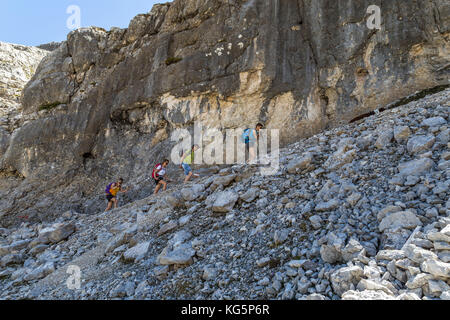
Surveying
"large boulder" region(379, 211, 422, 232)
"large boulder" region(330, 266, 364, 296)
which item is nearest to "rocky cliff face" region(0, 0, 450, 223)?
"large boulder" region(379, 211, 422, 232)

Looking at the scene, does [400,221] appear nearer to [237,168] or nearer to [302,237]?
[302,237]

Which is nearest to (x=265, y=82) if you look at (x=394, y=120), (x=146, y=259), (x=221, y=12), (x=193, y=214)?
(x=221, y=12)

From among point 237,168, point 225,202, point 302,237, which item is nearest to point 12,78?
point 237,168

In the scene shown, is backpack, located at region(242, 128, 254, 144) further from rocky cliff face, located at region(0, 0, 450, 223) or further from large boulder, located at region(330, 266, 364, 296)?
large boulder, located at region(330, 266, 364, 296)

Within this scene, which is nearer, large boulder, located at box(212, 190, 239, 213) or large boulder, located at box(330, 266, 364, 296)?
large boulder, located at box(330, 266, 364, 296)

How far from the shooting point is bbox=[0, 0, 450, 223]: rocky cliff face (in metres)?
14.8

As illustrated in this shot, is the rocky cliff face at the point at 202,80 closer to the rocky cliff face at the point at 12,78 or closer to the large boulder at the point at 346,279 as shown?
the rocky cliff face at the point at 12,78

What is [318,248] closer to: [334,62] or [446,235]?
[446,235]

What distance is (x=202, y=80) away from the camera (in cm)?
1809

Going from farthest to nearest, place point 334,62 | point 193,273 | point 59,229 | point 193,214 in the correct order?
point 334,62, point 59,229, point 193,214, point 193,273

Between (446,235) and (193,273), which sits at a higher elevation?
(446,235)

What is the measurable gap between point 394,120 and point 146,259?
27.2ft

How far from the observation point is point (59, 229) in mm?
11445
